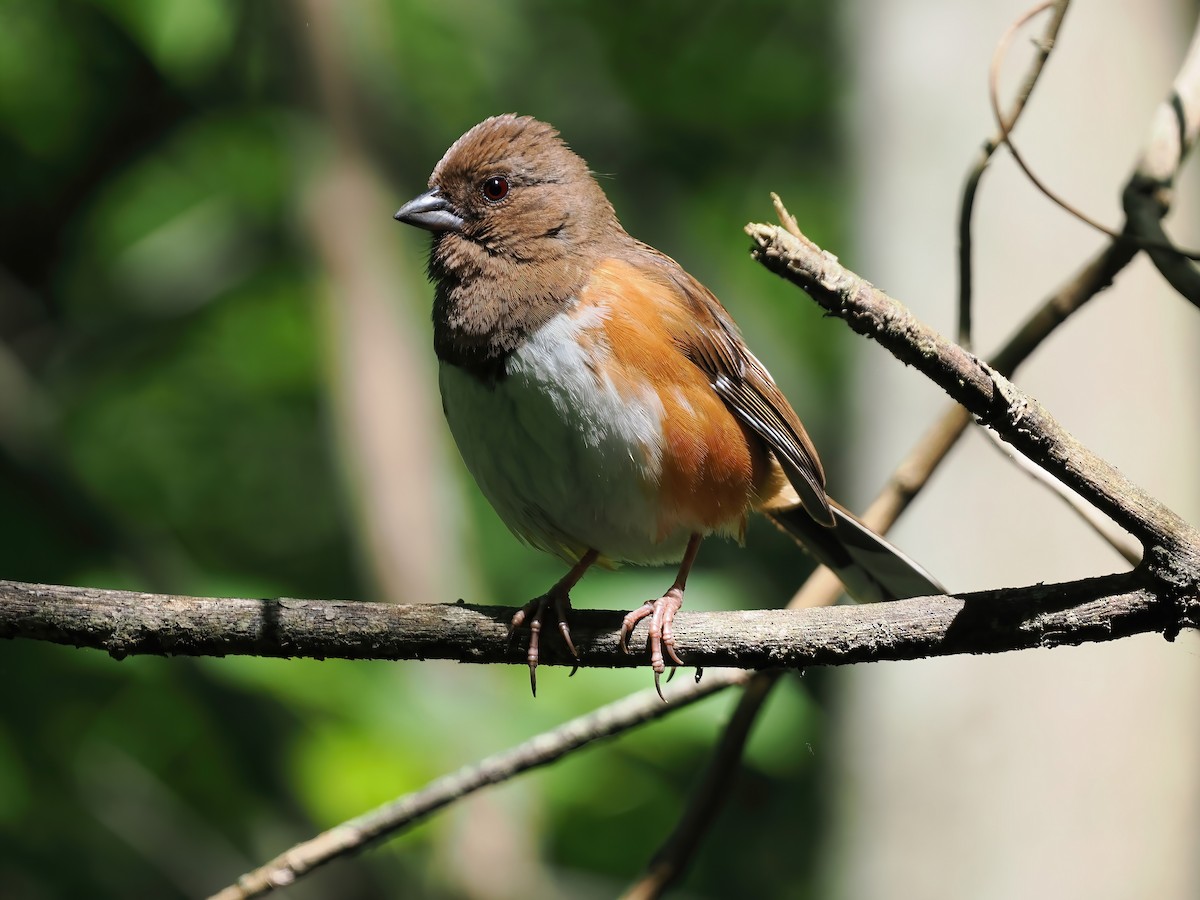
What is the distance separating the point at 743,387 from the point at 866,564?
71 centimetres

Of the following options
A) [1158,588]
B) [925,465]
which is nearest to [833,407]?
[925,465]

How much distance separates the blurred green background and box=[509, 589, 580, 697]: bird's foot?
147 cm

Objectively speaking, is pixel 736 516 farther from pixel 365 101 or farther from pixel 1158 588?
pixel 365 101

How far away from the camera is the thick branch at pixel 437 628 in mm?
2559

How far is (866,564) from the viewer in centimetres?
410

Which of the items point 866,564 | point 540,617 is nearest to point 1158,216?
point 866,564

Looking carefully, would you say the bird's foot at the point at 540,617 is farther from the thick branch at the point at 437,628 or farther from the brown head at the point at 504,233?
the brown head at the point at 504,233

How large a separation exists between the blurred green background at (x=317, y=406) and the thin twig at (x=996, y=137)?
1858mm

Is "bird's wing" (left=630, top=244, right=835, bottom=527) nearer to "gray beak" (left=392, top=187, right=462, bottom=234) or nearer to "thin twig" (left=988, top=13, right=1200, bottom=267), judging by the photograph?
"gray beak" (left=392, top=187, right=462, bottom=234)

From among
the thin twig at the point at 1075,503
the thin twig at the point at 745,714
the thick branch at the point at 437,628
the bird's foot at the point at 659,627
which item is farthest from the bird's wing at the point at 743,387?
the thick branch at the point at 437,628

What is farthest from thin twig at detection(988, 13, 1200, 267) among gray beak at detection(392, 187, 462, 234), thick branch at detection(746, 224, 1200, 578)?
gray beak at detection(392, 187, 462, 234)

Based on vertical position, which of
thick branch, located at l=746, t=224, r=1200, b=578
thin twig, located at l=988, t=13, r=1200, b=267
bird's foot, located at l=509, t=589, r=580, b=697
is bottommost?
bird's foot, located at l=509, t=589, r=580, b=697

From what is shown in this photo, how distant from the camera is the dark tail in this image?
3.98 metres

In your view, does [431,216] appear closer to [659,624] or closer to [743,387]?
[743,387]
